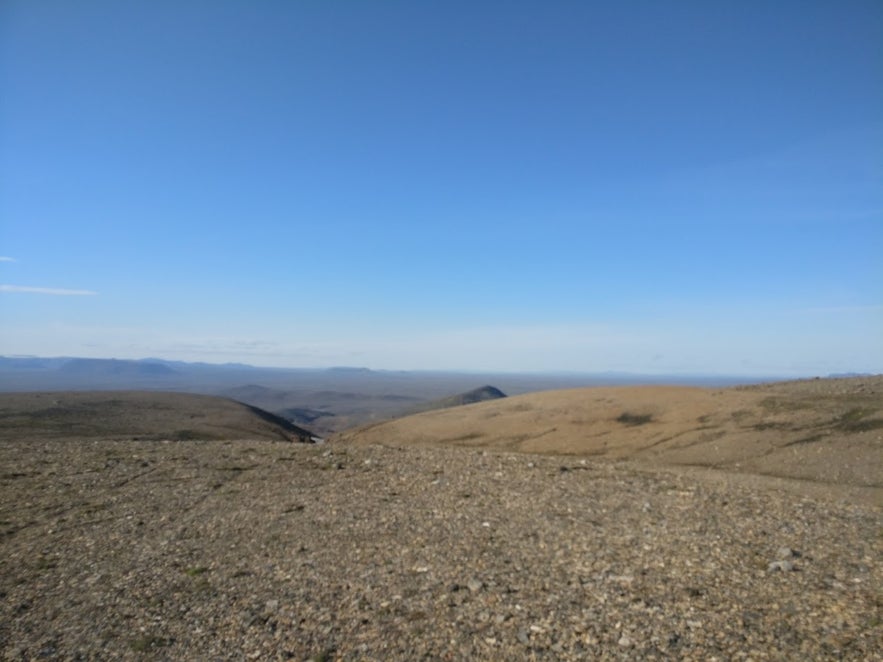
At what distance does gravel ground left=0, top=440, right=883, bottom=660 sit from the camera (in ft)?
19.4

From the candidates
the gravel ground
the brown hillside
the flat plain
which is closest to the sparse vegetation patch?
the brown hillside

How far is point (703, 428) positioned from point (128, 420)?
83.4 ft

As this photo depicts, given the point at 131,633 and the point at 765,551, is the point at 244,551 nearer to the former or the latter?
the point at 131,633

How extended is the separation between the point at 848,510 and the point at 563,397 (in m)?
17.1

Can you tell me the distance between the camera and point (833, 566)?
771cm

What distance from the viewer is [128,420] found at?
28.5 metres

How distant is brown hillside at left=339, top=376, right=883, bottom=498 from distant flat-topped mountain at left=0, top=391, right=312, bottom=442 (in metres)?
7.10

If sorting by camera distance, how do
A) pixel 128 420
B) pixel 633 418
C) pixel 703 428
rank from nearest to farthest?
pixel 703 428, pixel 633 418, pixel 128 420

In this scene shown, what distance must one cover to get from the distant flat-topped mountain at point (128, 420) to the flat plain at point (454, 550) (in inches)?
269

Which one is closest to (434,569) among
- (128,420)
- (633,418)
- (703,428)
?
(703,428)

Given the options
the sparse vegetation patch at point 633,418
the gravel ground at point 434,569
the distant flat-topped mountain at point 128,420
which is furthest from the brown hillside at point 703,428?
the distant flat-topped mountain at point 128,420

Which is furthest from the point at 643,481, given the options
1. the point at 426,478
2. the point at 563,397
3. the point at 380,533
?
the point at 563,397

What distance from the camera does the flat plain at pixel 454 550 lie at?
19.6 ft

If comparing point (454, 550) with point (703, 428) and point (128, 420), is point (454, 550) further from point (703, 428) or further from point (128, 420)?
point (128, 420)
